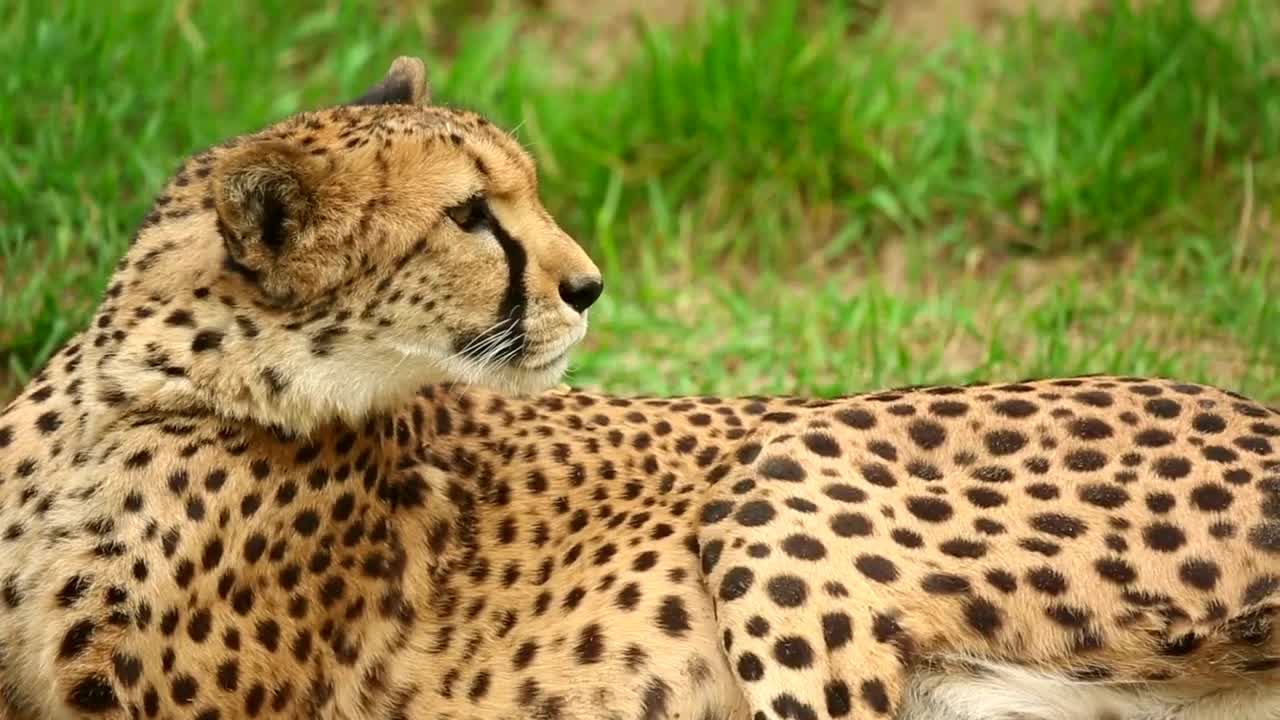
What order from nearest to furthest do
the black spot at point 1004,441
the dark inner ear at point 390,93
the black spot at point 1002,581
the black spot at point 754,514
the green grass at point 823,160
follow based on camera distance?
1. the black spot at point 1002,581
2. the black spot at point 754,514
3. the black spot at point 1004,441
4. the dark inner ear at point 390,93
5. the green grass at point 823,160

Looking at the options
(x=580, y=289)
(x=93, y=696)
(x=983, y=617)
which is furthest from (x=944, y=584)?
(x=93, y=696)

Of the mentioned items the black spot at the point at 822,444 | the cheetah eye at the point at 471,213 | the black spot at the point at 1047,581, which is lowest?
the black spot at the point at 1047,581

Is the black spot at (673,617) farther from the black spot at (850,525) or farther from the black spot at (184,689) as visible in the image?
the black spot at (184,689)

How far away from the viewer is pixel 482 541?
3.36 metres

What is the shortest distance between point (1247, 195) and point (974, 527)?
2539 millimetres

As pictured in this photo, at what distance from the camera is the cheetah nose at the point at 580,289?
3111 mm

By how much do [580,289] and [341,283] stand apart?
0.38 meters

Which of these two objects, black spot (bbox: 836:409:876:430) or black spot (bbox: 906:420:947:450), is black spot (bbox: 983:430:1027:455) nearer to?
black spot (bbox: 906:420:947:450)

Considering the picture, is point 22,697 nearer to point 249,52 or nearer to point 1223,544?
point 1223,544

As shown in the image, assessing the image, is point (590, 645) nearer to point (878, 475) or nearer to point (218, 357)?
point (878, 475)

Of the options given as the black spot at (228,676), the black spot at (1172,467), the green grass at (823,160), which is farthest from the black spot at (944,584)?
the green grass at (823,160)

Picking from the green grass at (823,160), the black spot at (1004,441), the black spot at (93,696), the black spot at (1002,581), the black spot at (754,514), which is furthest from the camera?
the green grass at (823,160)

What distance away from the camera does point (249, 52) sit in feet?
18.9

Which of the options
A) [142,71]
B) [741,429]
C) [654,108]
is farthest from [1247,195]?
[142,71]
